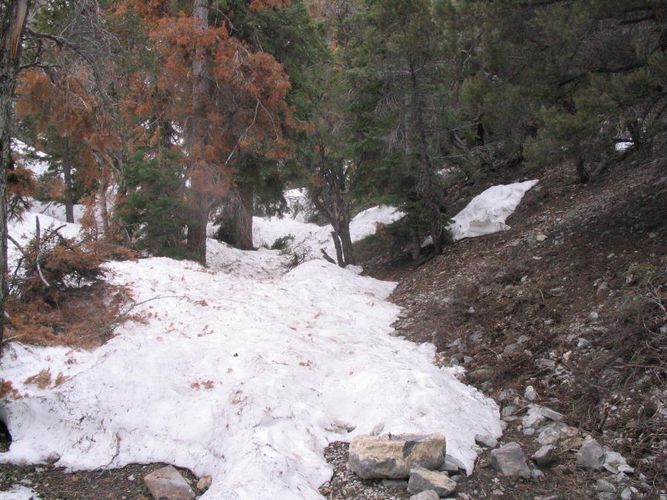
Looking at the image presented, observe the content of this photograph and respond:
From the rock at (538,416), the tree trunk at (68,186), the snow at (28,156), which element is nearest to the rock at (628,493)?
the rock at (538,416)

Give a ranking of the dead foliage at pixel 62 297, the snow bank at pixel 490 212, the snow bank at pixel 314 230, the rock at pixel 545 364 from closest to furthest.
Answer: the rock at pixel 545 364, the dead foliage at pixel 62 297, the snow bank at pixel 490 212, the snow bank at pixel 314 230

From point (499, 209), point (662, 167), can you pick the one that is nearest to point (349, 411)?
point (662, 167)

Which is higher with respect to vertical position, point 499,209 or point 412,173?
point 412,173

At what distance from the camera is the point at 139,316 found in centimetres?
665

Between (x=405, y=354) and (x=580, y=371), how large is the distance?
7.35 feet

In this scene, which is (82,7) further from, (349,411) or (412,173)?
(412,173)

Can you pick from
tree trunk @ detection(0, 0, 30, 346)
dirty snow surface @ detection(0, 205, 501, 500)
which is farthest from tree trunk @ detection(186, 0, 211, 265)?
tree trunk @ detection(0, 0, 30, 346)

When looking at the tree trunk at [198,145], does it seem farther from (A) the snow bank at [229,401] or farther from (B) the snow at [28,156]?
(A) the snow bank at [229,401]

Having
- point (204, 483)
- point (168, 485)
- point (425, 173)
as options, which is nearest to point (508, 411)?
point (204, 483)

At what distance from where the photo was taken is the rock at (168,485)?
410 centimetres

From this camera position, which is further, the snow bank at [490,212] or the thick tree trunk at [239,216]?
the thick tree trunk at [239,216]

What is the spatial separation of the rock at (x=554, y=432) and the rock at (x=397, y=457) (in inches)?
41.6

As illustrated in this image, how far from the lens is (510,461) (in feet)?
13.8

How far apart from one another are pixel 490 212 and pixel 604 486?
1000 centimetres
